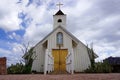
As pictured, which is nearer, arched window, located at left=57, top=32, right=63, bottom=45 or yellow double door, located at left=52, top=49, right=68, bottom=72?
yellow double door, located at left=52, top=49, right=68, bottom=72

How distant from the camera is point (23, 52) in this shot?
1941cm

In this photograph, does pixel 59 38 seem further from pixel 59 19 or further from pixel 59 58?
pixel 59 19

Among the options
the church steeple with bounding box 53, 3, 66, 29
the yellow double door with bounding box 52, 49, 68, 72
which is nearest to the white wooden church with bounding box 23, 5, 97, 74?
the yellow double door with bounding box 52, 49, 68, 72

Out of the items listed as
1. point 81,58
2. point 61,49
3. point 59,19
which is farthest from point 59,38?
point 59,19

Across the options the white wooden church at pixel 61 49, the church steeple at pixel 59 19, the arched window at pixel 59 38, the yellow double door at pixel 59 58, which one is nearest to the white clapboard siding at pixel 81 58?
the white wooden church at pixel 61 49

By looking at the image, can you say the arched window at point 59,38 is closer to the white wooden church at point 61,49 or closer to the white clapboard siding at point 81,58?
the white wooden church at point 61,49

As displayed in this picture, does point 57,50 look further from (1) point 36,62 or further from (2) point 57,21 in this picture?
(2) point 57,21

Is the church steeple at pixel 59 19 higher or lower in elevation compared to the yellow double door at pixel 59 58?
higher

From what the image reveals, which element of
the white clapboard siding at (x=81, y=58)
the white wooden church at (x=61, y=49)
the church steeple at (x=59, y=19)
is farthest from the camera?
the church steeple at (x=59, y=19)

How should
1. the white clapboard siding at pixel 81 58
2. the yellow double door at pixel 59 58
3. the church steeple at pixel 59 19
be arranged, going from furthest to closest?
the church steeple at pixel 59 19
the white clapboard siding at pixel 81 58
the yellow double door at pixel 59 58

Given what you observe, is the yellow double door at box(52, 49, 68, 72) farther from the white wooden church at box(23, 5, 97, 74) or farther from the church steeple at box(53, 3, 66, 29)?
the church steeple at box(53, 3, 66, 29)

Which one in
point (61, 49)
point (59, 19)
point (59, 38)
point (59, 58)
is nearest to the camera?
point (59, 58)

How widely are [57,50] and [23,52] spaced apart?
4616 millimetres

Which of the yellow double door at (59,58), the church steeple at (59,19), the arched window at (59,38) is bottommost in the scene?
the yellow double door at (59,58)
